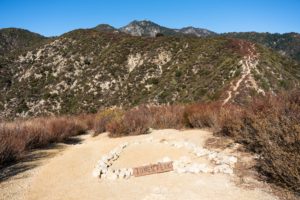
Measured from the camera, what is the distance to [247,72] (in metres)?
36.3

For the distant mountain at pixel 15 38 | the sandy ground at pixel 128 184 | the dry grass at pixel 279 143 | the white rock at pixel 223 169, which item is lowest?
the sandy ground at pixel 128 184

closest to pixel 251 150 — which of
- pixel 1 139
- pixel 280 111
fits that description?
pixel 280 111

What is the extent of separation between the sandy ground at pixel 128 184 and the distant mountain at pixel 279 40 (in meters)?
153

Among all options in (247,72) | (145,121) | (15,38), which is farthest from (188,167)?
(15,38)

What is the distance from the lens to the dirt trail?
1262 inches

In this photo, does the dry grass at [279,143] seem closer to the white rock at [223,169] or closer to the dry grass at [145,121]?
the white rock at [223,169]

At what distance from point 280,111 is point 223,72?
103 ft

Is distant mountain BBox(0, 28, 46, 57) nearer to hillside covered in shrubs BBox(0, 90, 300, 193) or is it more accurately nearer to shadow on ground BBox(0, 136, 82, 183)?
hillside covered in shrubs BBox(0, 90, 300, 193)

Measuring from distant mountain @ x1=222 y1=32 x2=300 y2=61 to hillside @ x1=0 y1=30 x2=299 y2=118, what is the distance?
111240mm

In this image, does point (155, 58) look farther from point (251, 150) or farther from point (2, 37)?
point (2, 37)

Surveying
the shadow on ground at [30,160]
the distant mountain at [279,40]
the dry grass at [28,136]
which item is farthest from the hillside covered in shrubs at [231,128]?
the distant mountain at [279,40]

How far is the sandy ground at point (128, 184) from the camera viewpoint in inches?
218

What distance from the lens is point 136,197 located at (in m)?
5.54

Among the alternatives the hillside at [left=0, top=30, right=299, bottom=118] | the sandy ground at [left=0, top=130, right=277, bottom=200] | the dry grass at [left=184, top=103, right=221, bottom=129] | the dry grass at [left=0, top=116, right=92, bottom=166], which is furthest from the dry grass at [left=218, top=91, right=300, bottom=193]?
the hillside at [left=0, top=30, right=299, bottom=118]
